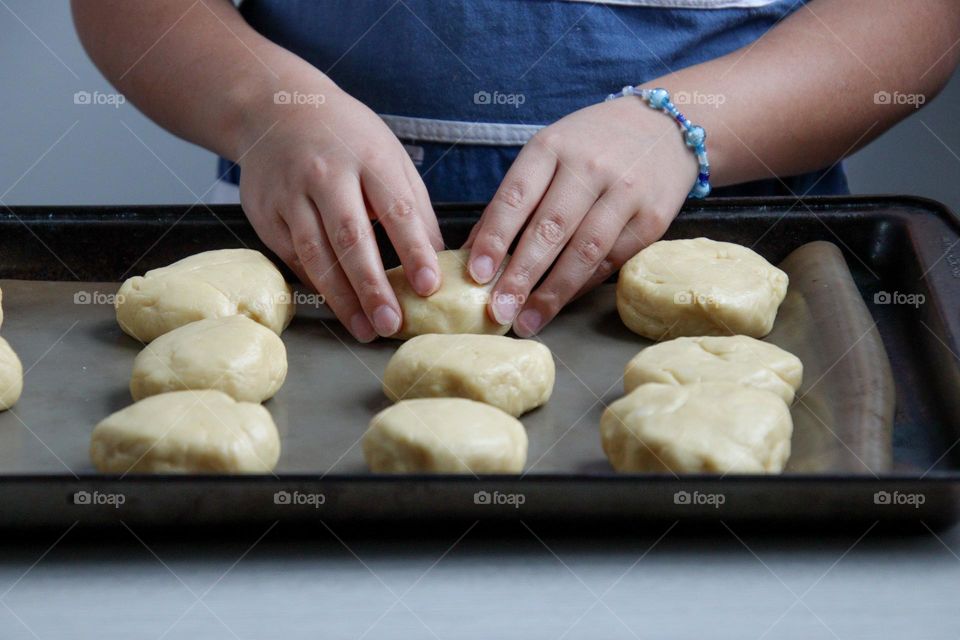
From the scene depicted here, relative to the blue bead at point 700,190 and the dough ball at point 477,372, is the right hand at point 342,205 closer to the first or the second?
the dough ball at point 477,372

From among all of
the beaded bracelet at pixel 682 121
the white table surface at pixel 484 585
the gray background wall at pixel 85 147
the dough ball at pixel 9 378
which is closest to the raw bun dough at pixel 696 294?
the beaded bracelet at pixel 682 121

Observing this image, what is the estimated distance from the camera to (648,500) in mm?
1129

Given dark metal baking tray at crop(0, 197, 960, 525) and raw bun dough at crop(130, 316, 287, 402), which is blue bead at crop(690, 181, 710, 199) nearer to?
dark metal baking tray at crop(0, 197, 960, 525)

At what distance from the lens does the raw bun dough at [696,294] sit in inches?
64.2

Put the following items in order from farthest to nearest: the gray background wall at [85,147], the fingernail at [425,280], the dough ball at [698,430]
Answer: the gray background wall at [85,147], the fingernail at [425,280], the dough ball at [698,430]

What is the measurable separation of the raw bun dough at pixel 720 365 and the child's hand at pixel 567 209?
218 millimetres

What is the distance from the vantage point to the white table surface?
3.40ft

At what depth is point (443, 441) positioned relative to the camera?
1.23m

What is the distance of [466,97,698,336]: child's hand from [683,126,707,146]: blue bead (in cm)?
5

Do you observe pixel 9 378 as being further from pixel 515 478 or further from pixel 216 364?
pixel 515 478

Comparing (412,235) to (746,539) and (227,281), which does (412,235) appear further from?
(746,539)

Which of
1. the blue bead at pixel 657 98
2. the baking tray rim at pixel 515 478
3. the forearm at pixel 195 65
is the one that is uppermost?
the forearm at pixel 195 65

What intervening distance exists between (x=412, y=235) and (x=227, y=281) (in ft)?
0.97

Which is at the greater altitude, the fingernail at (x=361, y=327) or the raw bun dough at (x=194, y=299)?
the raw bun dough at (x=194, y=299)
